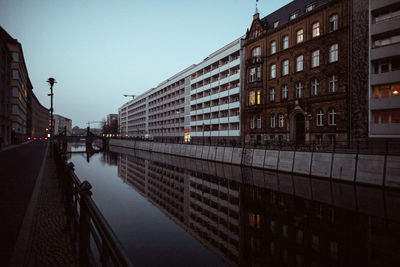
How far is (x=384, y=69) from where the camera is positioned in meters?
27.8

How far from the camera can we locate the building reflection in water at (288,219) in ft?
29.7

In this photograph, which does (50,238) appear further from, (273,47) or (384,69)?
(273,47)

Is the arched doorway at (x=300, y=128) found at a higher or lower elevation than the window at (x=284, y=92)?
lower

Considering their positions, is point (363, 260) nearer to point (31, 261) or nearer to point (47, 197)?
point (31, 261)

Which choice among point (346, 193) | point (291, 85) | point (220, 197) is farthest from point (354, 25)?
point (220, 197)

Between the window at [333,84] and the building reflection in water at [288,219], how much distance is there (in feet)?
51.0

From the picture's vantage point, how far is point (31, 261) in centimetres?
532

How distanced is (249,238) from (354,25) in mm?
30785

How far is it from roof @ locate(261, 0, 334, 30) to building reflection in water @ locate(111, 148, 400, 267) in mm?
28019

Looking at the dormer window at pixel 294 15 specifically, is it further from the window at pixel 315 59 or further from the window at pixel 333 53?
the window at pixel 333 53

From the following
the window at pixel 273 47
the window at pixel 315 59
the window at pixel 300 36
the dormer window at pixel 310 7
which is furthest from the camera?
the window at pixel 273 47

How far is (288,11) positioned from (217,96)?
22.1 meters

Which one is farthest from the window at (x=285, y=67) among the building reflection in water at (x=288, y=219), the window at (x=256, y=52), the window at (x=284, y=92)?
the building reflection in water at (x=288, y=219)

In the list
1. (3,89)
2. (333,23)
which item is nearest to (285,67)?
(333,23)
